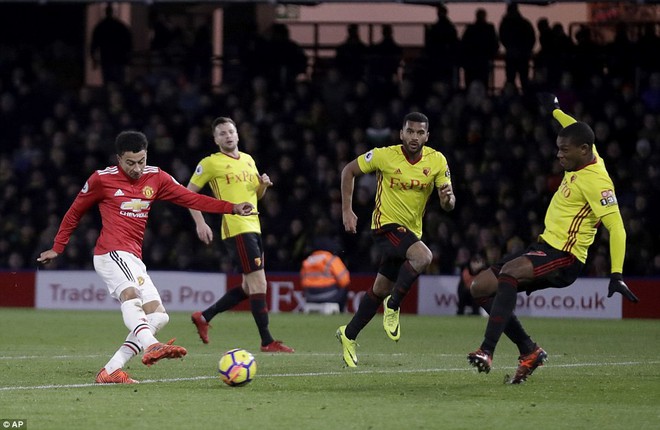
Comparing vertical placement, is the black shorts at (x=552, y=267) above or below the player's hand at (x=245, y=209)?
below

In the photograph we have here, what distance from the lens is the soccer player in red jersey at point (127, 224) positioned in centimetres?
993

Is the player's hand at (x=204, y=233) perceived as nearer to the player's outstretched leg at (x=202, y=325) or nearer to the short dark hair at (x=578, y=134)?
the player's outstretched leg at (x=202, y=325)

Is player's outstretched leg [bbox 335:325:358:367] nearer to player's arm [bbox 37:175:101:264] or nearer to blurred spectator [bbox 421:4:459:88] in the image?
player's arm [bbox 37:175:101:264]

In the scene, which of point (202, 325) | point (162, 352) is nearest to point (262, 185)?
point (202, 325)

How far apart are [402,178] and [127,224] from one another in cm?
289

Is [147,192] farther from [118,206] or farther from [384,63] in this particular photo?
[384,63]

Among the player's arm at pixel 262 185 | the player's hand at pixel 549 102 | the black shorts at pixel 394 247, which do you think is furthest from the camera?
the player's arm at pixel 262 185

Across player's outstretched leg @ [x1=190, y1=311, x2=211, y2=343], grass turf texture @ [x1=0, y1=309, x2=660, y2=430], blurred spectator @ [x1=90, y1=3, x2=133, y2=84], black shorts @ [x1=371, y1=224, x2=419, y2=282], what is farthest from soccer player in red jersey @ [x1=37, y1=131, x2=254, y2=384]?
blurred spectator @ [x1=90, y1=3, x2=133, y2=84]

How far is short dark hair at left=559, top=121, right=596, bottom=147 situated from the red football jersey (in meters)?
2.53

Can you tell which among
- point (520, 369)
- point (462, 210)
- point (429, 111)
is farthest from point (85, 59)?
point (520, 369)

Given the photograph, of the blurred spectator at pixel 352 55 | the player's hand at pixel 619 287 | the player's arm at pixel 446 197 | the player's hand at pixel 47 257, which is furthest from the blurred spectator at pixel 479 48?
the player's hand at pixel 47 257

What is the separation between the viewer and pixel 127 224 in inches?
405

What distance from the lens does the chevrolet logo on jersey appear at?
10.2m

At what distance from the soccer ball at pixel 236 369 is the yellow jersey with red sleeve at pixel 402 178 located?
2866 mm
